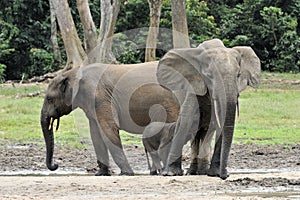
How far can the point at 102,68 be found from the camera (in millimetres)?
12289

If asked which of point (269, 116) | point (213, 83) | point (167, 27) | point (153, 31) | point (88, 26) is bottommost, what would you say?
point (269, 116)

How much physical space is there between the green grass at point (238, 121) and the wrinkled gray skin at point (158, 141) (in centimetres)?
372

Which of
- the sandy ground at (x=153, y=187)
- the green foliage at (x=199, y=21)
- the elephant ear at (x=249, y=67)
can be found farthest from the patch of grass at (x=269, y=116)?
the sandy ground at (x=153, y=187)

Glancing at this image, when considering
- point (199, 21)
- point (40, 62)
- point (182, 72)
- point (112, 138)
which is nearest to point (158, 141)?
point (112, 138)

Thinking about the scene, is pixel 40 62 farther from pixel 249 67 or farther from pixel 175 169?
pixel 249 67

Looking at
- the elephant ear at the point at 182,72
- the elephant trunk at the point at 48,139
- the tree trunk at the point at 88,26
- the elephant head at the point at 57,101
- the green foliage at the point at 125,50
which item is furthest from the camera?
the green foliage at the point at 125,50

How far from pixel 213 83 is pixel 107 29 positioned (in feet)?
49.0

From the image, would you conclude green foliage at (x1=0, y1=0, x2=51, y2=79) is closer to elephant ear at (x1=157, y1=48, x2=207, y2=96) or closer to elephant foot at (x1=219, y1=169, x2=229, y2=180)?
elephant ear at (x1=157, y1=48, x2=207, y2=96)

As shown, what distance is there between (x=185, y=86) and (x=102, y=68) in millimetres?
1924

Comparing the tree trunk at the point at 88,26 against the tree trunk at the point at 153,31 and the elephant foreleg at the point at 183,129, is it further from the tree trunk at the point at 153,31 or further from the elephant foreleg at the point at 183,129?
the elephant foreleg at the point at 183,129

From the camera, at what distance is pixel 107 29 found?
80.7 feet

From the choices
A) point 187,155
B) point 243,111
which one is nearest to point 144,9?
point 243,111

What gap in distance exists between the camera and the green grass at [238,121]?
16.5 meters

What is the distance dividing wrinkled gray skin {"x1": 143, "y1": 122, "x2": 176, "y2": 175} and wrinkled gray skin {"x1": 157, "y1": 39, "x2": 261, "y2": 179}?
0.46 metres
